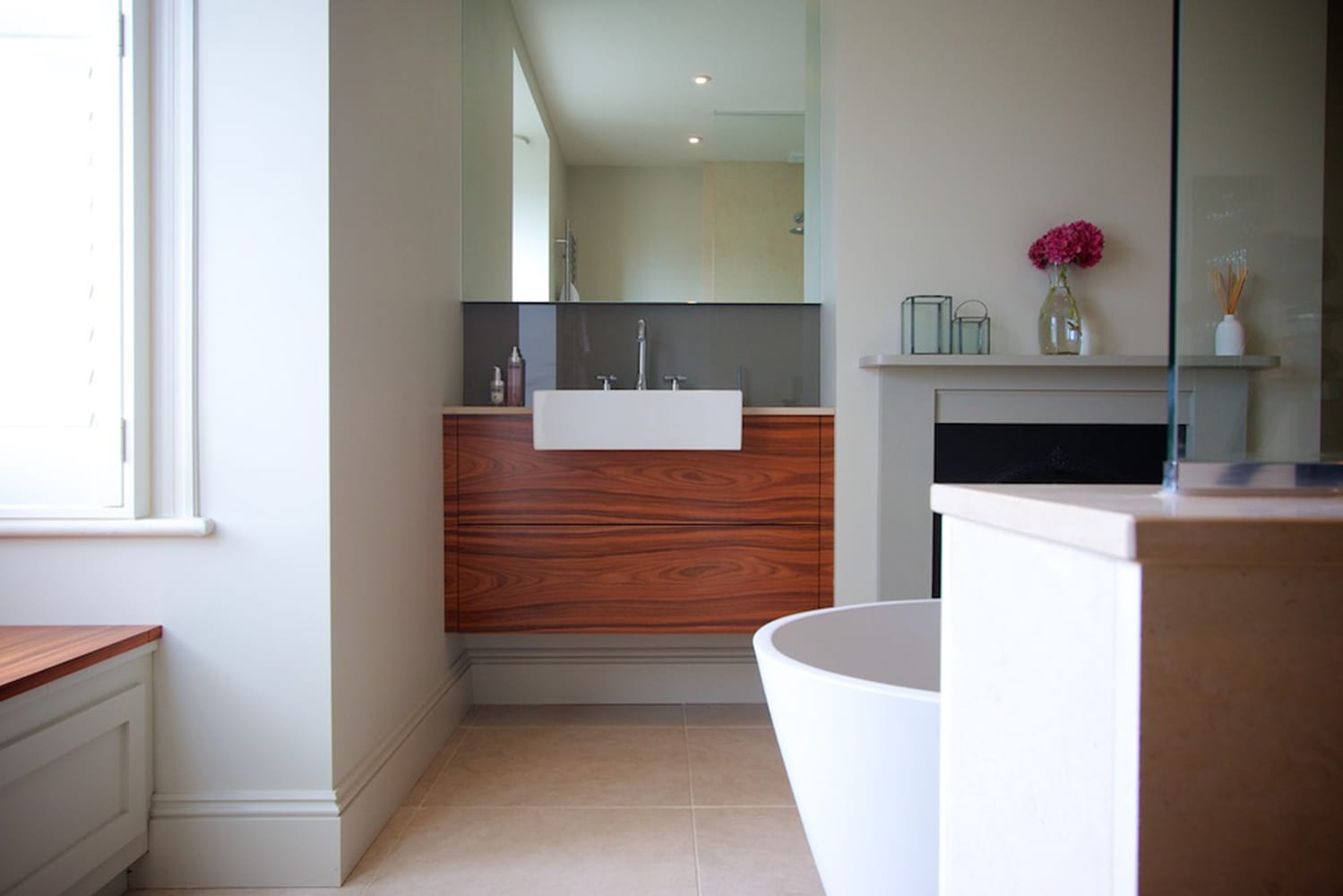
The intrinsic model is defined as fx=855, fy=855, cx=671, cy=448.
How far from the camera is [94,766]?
1435mm

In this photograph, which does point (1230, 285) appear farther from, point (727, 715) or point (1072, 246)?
point (727, 715)

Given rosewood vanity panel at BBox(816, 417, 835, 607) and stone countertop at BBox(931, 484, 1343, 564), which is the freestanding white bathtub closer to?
stone countertop at BBox(931, 484, 1343, 564)

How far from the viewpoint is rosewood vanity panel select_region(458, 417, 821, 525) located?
7.89 ft

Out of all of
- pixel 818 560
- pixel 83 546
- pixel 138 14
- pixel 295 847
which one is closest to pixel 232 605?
pixel 83 546

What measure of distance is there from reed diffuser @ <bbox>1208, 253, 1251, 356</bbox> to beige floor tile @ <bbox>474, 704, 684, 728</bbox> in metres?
2.13

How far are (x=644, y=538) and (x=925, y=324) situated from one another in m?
1.02

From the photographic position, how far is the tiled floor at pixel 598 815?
1641 millimetres

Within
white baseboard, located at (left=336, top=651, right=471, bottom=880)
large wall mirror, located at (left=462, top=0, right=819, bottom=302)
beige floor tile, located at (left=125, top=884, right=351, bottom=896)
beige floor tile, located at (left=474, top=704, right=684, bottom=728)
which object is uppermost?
large wall mirror, located at (left=462, top=0, right=819, bottom=302)

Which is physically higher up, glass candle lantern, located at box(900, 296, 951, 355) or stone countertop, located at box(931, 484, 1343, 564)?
glass candle lantern, located at box(900, 296, 951, 355)

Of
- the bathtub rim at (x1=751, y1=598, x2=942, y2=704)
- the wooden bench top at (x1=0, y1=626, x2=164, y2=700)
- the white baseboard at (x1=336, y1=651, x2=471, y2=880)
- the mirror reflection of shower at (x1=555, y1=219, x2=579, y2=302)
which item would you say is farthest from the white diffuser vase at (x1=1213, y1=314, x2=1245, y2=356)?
the mirror reflection of shower at (x1=555, y1=219, x2=579, y2=302)

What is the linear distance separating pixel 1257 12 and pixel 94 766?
1.82m

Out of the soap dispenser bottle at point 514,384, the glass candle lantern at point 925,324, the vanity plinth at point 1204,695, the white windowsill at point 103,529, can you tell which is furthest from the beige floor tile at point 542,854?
the glass candle lantern at point 925,324

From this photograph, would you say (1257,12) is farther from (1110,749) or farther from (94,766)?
(94,766)

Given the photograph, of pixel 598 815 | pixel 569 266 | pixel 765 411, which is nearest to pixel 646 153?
pixel 569 266
